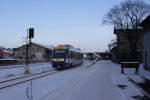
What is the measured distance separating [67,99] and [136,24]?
2342 inches

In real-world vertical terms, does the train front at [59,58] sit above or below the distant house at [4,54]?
below

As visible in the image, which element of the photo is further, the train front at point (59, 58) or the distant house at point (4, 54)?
the distant house at point (4, 54)

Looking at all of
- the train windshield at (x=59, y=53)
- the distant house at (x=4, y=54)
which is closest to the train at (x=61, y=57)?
the train windshield at (x=59, y=53)

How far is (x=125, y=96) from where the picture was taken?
16391mm

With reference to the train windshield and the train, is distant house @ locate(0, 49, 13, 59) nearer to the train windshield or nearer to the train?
the train

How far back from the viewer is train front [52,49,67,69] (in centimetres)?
4566

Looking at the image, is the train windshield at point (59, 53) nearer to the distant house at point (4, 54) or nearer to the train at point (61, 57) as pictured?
the train at point (61, 57)

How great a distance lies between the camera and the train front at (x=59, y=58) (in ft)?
150

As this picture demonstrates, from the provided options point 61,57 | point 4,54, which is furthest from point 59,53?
point 4,54

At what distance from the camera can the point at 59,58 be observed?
46.2 meters

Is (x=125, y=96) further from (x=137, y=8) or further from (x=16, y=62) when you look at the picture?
(x=137, y=8)

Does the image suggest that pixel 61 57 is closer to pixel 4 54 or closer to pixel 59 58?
pixel 59 58

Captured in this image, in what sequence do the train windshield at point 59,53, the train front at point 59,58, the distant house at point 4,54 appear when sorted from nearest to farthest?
the train front at point 59,58, the train windshield at point 59,53, the distant house at point 4,54

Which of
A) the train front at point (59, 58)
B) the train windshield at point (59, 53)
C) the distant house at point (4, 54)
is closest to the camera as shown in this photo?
the train front at point (59, 58)
